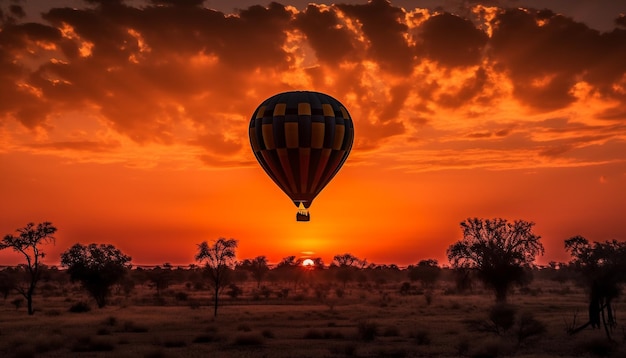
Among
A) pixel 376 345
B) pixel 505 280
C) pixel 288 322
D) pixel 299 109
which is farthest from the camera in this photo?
pixel 505 280

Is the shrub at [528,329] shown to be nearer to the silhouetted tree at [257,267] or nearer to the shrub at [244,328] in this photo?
the shrub at [244,328]

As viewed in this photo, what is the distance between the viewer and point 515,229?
2662 inches

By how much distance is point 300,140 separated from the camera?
153 ft

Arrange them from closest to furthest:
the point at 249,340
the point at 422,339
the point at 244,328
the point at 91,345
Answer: the point at 91,345
the point at 249,340
the point at 422,339
the point at 244,328

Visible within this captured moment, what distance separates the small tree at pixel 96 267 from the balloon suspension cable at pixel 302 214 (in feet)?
112

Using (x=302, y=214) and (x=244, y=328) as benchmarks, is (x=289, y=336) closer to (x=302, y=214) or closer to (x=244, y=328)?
(x=244, y=328)

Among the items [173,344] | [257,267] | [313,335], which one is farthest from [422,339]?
[257,267]

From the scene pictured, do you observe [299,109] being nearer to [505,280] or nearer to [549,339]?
[549,339]

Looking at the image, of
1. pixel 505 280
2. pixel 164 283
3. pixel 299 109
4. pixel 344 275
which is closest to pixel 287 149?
pixel 299 109

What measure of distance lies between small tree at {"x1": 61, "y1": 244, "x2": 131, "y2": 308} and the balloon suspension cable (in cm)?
3417

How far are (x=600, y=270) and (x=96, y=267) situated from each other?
2159 inches

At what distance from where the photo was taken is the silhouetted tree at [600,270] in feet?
128

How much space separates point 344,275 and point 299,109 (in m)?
101

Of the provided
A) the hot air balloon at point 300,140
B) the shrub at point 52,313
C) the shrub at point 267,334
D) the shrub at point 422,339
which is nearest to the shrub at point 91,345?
the shrub at point 267,334
